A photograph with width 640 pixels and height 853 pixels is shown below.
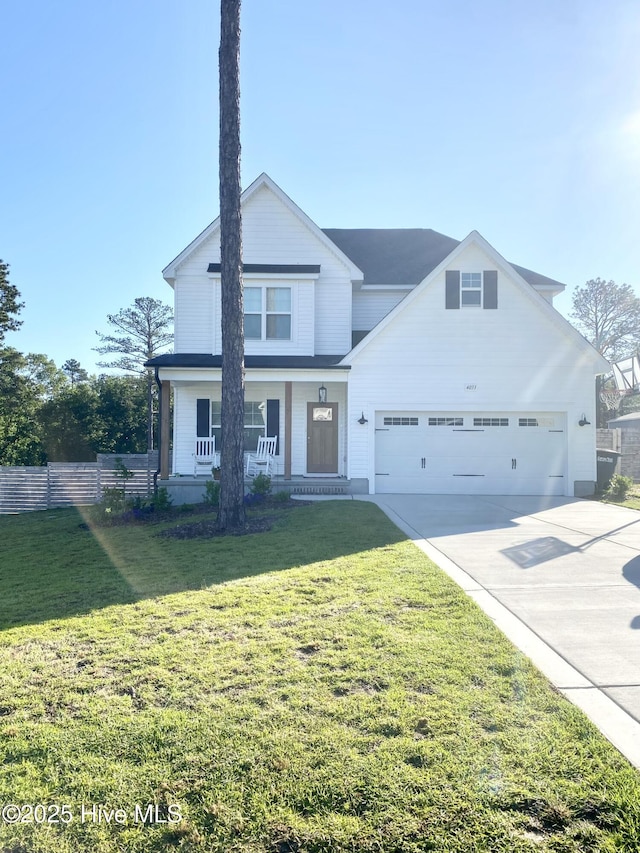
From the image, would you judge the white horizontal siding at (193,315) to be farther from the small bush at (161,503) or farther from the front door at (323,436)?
the small bush at (161,503)

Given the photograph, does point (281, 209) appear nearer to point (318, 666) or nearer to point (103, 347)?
point (318, 666)

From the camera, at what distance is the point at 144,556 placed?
7.40m

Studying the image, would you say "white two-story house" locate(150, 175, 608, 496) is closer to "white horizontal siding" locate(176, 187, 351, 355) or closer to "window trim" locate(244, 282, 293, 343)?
"window trim" locate(244, 282, 293, 343)

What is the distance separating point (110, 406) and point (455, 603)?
78.8 ft

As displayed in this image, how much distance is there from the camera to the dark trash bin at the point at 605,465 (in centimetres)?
1430

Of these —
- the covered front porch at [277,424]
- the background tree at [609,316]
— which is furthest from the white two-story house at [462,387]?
the background tree at [609,316]

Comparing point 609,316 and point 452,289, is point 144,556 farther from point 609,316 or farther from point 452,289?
point 609,316

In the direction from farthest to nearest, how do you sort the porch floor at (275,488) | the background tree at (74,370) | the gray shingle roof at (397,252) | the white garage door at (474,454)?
the background tree at (74,370) → the gray shingle roof at (397,252) → the white garage door at (474,454) → the porch floor at (275,488)

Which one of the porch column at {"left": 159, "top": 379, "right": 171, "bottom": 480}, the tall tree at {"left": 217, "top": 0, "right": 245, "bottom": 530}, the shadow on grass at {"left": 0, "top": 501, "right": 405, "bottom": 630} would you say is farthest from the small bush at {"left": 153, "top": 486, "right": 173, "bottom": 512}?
the tall tree at {"left": 217, "top": 0, "right": 245, "bottom": 530}

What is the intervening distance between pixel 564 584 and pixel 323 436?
1059cm

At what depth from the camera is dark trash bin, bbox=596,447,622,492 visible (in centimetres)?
1430

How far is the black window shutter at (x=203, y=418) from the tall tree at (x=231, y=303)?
254 inches

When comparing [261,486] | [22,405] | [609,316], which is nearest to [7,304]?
[22,405]

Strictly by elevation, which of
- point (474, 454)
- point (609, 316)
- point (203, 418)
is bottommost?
point (474, 454)
